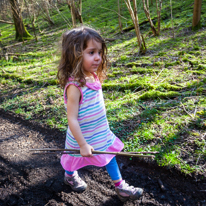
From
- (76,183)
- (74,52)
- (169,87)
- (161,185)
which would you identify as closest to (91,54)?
(74,52)

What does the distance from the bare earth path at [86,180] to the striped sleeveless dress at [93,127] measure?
1.47 ft

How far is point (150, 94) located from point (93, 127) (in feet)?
7.02

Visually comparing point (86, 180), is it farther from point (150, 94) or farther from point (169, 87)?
point (169, 87)

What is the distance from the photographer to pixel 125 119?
3.19 meters

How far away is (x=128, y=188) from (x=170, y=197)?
0.48 metres

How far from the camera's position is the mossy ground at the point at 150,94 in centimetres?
253

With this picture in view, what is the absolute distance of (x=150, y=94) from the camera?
362 centimetres

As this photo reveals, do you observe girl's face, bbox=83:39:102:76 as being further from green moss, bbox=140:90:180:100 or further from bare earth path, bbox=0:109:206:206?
Result: green moss, bbox=140:90:180:100

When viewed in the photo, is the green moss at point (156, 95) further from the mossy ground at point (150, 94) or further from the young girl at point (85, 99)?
the young girl at point (85, 99)

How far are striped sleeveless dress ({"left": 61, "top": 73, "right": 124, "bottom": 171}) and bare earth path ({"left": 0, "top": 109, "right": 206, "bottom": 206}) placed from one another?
0.45 meters

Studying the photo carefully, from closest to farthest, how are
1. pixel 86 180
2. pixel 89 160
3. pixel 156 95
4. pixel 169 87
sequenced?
pixel 89 160
pixel 86 180
pixel 156 95
pixel 169 87

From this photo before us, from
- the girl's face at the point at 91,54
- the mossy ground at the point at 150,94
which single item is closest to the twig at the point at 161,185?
the mossy ground at the point at 150,94

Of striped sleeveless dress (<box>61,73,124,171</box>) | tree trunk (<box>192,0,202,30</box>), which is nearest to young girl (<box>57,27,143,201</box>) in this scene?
striped sleeveless dress (<box>61,73,124,171</box>)

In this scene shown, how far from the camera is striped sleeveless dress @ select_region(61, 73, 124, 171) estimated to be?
1.69 metres
